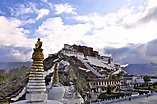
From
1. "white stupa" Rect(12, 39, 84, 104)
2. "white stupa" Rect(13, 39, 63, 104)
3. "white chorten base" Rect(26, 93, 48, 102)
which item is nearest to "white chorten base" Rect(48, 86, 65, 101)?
"white stupa" Rect(12, 39, 84, 104)

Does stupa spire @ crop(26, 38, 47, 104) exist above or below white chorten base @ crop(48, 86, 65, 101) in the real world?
above

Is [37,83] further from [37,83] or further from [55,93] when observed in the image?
[55,93]

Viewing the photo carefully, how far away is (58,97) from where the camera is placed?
14.0 metres

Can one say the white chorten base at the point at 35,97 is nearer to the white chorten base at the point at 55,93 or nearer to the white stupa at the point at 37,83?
the white stupa at the point at 37,83

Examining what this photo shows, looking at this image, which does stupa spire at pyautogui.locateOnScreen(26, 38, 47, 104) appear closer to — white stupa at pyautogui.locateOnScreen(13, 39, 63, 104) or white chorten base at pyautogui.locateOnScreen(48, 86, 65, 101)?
white stupa at pyautogui.locateOnScreen(13, 39, 63, 104)

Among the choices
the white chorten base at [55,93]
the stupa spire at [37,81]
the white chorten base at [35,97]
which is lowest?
the white chorten base at [55,93]

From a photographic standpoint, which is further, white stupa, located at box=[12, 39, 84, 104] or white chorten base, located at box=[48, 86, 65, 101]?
white chorten base, located at box=[48, 86, 65, 101]

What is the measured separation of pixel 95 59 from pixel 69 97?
59.5 metres

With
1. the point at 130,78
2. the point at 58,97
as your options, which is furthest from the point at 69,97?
the point at 130,78

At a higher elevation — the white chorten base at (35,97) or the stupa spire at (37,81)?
the stupa spire at (37,81)

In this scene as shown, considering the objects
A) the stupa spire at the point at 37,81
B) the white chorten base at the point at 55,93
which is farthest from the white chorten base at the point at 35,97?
the white chorten base at the point at 55,93

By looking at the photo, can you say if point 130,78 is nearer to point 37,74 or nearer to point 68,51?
point 68,51

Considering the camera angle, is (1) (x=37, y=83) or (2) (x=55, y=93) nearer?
(1) (x=37, y=83)

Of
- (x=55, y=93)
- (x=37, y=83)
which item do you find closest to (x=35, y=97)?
(x=37, y=83)
